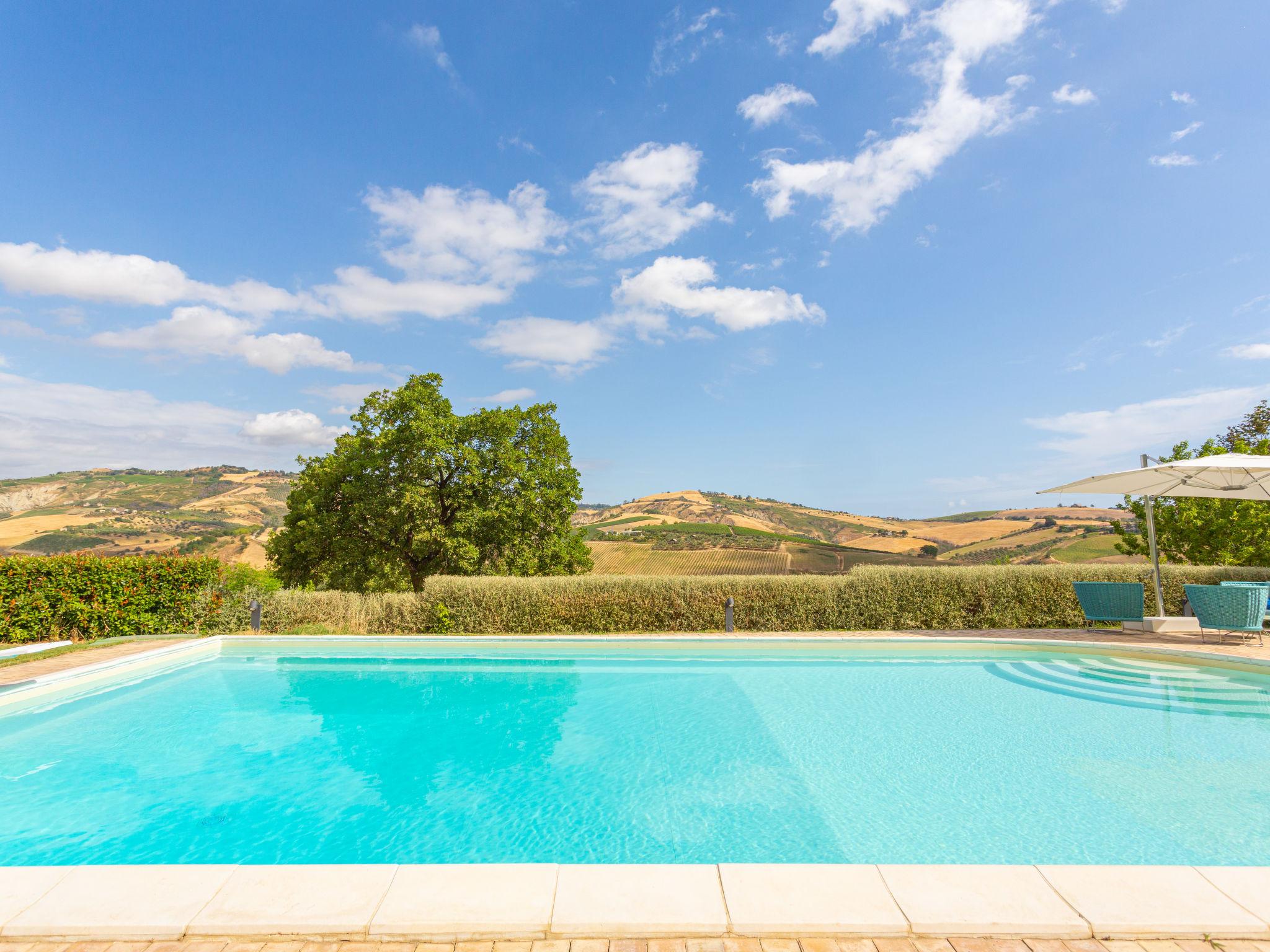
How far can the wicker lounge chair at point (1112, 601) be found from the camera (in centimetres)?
1042

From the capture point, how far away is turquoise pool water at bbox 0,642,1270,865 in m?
3.93

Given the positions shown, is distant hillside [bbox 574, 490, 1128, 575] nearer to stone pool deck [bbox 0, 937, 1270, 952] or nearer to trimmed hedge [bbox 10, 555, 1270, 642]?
trimmed hedge [bbox 10, 555, 1270, 642]

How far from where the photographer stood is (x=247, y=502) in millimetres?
73812

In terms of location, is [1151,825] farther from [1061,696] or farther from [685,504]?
[685,504]

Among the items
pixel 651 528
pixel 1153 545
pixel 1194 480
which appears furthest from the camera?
pixel 651 528

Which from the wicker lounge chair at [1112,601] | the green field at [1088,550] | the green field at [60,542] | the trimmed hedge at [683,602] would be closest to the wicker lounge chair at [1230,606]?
the wicker lounge chair at [1112,601]

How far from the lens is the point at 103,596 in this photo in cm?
1116

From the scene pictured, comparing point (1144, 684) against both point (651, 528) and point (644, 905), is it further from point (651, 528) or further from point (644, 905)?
point (651, 528)

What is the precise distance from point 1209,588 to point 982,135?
32.6 feet

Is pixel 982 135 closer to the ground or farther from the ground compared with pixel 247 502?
farther from the ground

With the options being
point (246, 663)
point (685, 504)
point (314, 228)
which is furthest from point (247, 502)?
point (246, 663)

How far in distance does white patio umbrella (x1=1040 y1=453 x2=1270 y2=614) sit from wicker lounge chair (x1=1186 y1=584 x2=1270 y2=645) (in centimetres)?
119

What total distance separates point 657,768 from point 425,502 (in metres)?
14.8

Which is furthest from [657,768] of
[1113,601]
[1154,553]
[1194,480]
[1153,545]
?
[1194,480]
